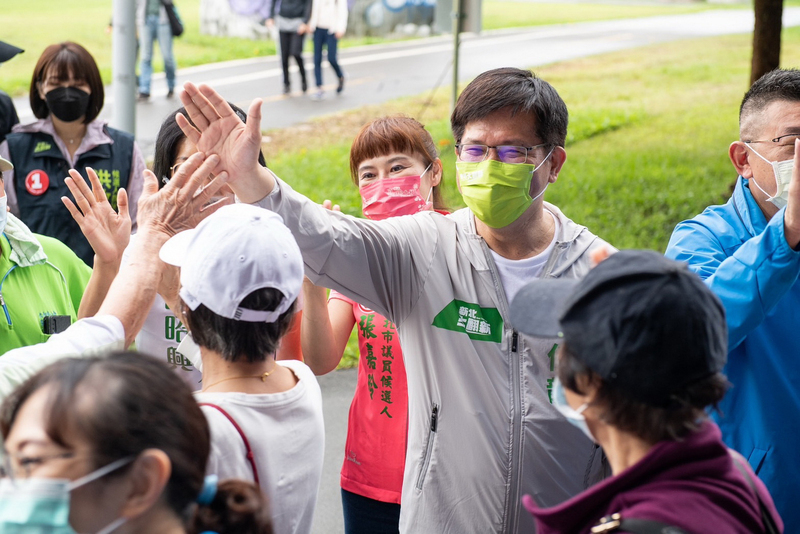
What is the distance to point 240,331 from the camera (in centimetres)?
207

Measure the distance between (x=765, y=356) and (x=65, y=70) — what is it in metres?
4.16

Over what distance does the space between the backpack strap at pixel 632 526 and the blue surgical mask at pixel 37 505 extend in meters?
0.96

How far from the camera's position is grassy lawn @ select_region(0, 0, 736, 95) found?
54.0 feet

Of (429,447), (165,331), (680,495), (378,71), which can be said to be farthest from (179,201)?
(378,71)

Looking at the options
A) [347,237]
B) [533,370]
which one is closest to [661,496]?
[533,370]

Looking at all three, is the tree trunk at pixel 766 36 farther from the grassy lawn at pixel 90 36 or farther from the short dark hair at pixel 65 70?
the grassy lawn at pixel 90 36

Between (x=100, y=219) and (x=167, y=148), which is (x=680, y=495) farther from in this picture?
(x=167, y=148)

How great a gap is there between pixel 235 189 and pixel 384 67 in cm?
1691

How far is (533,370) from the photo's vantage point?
259cm

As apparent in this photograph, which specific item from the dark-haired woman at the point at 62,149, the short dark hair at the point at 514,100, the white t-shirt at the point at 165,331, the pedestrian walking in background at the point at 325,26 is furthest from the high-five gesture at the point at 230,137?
the pedestrian walking in background at the point at 325,26

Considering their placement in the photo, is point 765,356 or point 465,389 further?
point 765,356

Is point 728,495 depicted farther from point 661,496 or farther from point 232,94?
point 232,94

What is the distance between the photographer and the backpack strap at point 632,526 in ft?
5.07

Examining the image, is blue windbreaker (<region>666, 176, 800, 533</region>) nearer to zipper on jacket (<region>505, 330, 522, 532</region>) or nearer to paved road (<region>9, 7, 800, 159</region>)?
zipper on jacket (<region>505, 330, 522, 532</region>)
